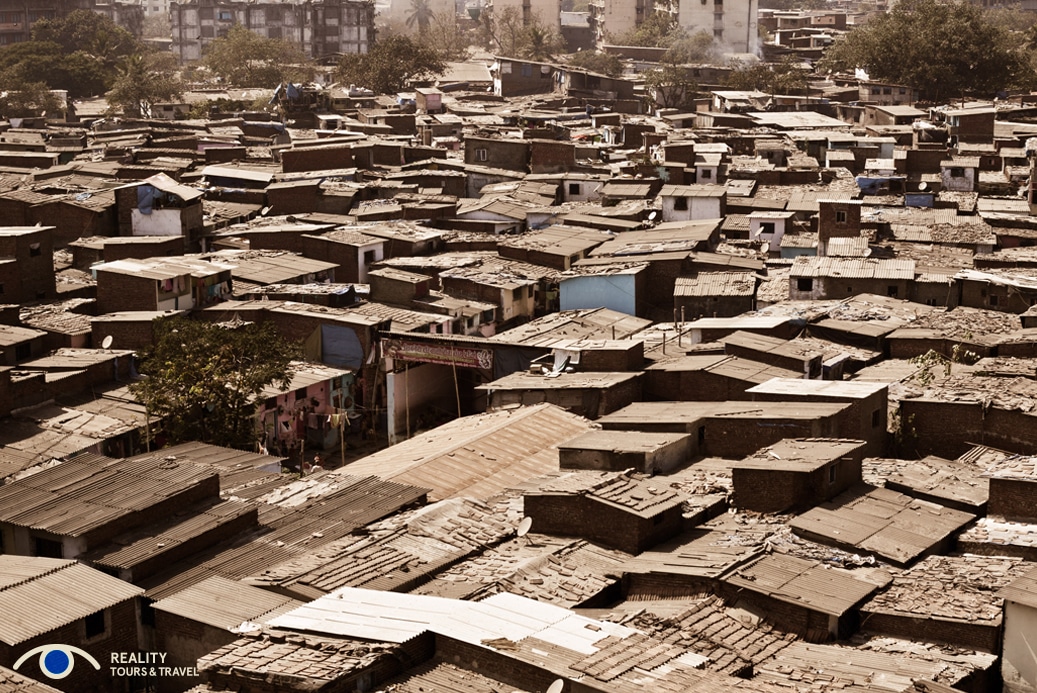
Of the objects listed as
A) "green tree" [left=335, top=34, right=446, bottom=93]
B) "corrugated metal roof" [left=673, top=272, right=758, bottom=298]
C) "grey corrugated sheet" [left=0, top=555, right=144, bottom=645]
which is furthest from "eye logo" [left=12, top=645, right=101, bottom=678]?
"green tree" [left=335, top=34, right=446, bottom=93]

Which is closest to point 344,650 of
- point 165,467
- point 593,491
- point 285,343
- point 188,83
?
point 593,491

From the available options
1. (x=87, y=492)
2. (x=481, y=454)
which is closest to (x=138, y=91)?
(x=481, y=454)

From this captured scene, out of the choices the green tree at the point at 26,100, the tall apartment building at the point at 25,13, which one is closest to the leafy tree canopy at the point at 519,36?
the tall apartment building at the point at 25,13

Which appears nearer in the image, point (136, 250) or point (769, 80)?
point (136, 250)

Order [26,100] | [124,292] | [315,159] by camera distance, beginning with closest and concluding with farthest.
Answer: [124,292], [315,159], [26,100]

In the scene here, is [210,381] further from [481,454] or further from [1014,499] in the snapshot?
[1014,499]

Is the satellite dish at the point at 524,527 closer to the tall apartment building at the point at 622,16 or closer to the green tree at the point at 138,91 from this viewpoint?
the green tree at the point at 138,91
